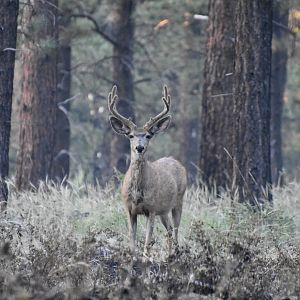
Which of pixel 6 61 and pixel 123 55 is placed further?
pixel 123 55

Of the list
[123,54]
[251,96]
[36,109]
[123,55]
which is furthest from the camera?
[123,54]

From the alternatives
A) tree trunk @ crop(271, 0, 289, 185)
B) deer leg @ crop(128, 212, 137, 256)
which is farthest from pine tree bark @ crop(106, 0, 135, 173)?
deer leg @ crop(128, 212, 137, 256)

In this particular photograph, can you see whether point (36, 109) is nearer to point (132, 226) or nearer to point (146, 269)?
point (132, 226)

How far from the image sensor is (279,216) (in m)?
13.8

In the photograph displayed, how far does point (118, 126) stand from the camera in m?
13.2

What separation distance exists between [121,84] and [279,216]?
11.7 meters

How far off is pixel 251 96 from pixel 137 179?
112 inches

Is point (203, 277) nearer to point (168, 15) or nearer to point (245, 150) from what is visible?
point (245, 150)

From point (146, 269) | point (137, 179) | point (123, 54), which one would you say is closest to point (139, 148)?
point (137, 179)

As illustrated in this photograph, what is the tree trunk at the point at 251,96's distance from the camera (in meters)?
14.6

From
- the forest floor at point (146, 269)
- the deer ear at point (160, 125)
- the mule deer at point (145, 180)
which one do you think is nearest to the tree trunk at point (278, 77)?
the mule deer at point (145, 180)

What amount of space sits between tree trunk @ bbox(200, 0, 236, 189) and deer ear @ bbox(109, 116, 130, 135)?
179 inches

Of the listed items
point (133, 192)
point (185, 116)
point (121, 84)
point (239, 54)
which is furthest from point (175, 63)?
point (133, 192)

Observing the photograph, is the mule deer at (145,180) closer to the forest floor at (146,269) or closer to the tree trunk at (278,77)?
the forest floor at (146,269)
